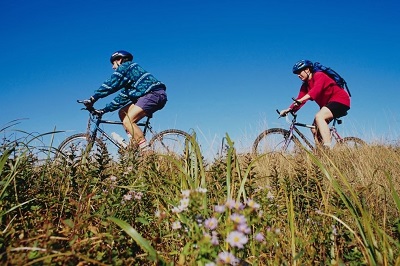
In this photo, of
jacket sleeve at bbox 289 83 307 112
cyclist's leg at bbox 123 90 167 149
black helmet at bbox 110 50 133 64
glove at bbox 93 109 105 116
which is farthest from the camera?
jacket sleeve at bbox 289 83 307 112

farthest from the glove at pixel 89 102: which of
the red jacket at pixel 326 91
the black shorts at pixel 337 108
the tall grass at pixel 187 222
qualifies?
the black shorts at pixel 337 108

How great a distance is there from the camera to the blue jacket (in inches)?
242

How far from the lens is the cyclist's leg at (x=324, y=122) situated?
253 inches

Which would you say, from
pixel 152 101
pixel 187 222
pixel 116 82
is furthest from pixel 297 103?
pixel 187 222

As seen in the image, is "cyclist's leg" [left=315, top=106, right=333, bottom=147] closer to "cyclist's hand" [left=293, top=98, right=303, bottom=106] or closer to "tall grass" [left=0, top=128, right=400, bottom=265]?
"cyclist's hand" [left=293, top=98, right=303, bottom=106]

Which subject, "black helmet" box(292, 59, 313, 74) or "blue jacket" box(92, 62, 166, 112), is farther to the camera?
"black helmet" box(292, 59, 313, 74)

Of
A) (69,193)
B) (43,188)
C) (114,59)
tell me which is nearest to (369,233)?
(69,193)

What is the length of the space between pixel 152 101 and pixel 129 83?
2.13ft

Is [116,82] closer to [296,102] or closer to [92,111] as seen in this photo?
[92,111]

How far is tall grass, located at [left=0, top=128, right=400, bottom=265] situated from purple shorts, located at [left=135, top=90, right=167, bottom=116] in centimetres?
371

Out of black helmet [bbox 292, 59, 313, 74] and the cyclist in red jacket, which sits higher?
black helmet [bbox 292, 59, 313, 74]

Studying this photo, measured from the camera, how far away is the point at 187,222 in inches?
47.9

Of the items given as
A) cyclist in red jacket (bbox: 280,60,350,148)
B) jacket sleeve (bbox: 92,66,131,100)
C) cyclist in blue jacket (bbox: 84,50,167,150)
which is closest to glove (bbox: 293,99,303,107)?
cyclist in red jacket (bbox: 280,60,350,148)

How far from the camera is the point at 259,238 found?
3.53 ft
